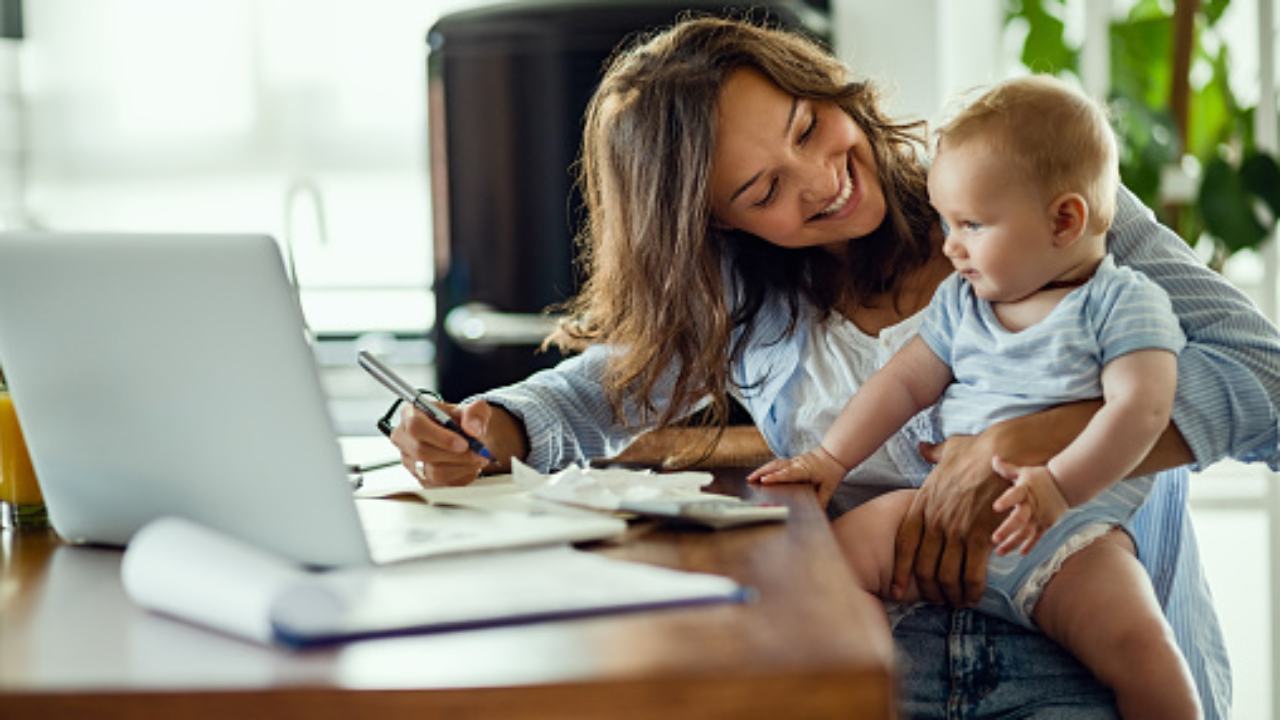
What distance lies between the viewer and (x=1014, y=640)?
1.48 meters

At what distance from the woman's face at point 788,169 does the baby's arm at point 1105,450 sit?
457 mm

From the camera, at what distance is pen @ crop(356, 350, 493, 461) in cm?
138

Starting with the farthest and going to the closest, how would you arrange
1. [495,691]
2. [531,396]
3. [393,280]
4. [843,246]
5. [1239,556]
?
[393,280] < [1239,556] < [843,246] < [531,396] < [495,691]

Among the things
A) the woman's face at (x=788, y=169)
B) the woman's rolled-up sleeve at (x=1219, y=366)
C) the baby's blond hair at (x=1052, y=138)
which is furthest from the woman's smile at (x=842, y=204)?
the woman's rolled-up sleeve at (x=1219, y=366)

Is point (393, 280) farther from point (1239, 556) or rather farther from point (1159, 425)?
point (1159, 425)

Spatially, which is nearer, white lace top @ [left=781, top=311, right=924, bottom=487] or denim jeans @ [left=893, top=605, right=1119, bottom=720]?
denim jeans @ [left=893, top=605, right=1119, bottom=720]

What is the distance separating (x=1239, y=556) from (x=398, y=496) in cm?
244

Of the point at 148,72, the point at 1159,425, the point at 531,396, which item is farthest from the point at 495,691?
the point at 148,72

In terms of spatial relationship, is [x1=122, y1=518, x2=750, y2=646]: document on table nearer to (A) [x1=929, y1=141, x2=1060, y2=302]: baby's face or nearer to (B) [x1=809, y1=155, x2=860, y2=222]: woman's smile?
(A) [x1=929, y1=141, x2=1060, y2=302]: baby's face

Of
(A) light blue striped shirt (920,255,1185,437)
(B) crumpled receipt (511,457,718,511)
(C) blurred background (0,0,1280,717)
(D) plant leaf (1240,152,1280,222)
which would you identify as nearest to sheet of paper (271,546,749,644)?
(B) crumpled receipt (511,457,718,511)

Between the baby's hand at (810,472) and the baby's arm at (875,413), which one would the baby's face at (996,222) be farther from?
the baby's hand at (810,472)

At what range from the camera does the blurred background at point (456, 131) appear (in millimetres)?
2998

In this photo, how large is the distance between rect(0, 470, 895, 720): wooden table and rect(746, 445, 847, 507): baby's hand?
0.53 m

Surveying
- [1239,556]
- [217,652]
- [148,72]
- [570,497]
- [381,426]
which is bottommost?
[1239,556]
